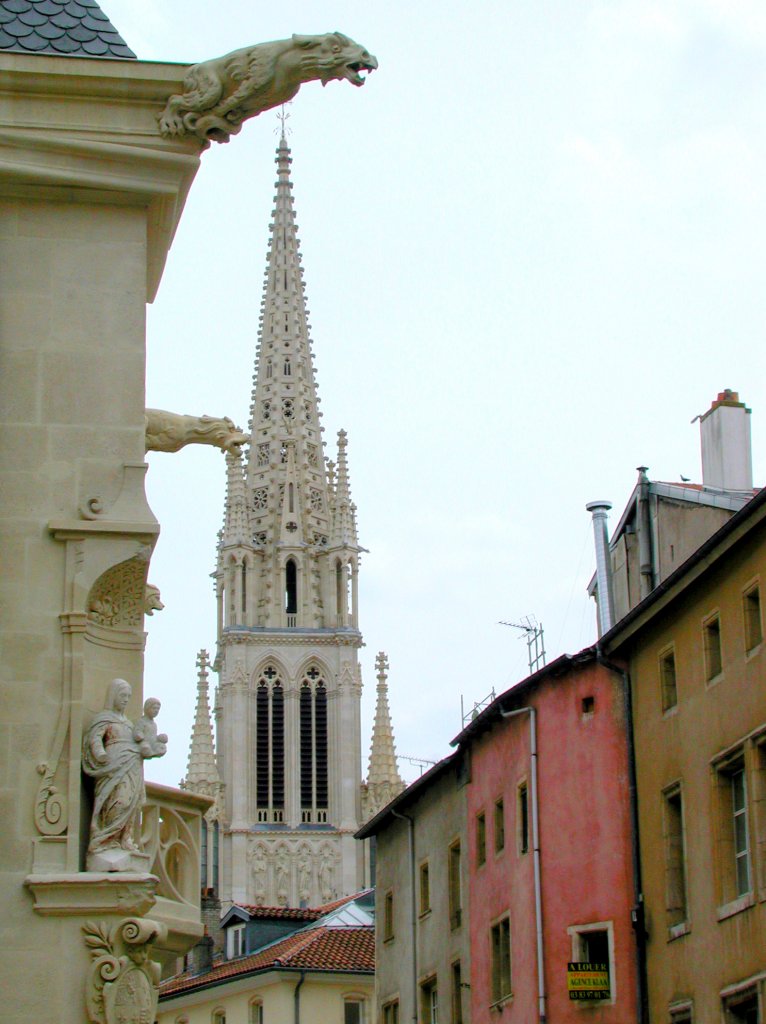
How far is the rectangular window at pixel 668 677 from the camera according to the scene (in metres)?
39.1

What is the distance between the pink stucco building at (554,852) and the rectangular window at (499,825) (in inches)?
1.4

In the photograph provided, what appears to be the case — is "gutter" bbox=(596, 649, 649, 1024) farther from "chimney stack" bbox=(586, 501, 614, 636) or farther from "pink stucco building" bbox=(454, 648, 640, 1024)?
"chimney stack" bbox=(586, 501, 614, 636)

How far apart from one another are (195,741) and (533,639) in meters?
101

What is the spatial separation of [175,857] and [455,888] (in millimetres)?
37270

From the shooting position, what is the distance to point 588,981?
134ft

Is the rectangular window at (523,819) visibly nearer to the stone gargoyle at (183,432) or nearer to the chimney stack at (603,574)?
the chimney stack at (603,574)

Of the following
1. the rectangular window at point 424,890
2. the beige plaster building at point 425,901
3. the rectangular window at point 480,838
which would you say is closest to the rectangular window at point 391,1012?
the beige plaster building at point 425,901

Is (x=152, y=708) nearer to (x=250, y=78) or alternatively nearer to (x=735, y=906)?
(x=250, y=78)

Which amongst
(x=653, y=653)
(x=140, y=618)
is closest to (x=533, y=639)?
(x=653, y=653)

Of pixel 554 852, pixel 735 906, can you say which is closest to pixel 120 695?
pixel 735 906

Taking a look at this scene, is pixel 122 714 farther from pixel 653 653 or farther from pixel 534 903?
pixel 534 903

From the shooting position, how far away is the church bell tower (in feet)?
499

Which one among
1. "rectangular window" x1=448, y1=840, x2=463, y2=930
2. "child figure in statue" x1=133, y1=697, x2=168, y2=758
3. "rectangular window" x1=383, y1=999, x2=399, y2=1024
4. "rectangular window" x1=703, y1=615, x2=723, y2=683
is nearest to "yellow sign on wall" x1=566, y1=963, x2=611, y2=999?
"rectangular window" x1=703, y1=615, x2=723, y2=683

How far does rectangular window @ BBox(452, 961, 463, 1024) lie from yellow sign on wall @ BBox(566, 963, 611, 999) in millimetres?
11134
